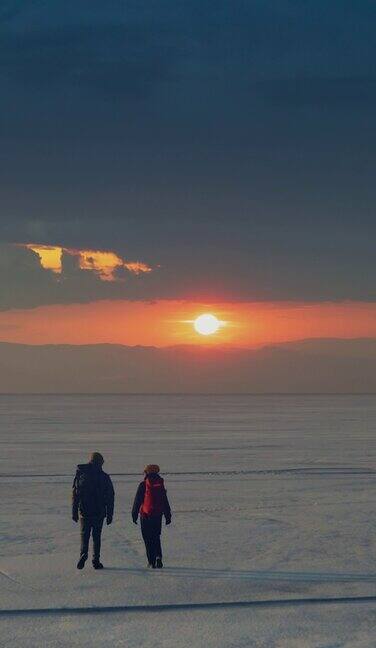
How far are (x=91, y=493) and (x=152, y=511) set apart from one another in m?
0.98

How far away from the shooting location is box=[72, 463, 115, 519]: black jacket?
13391mm

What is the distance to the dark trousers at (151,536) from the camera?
13.4m

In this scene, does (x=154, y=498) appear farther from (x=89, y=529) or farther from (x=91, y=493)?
(x=89, y=529)

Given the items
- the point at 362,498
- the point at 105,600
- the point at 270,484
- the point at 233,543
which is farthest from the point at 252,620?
the point at 270,484

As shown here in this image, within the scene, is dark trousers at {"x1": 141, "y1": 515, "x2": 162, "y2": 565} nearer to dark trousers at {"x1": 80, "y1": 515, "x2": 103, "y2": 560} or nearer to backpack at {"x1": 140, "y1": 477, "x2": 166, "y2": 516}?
backpack at {"x1": 140, "y1": 477, "x2": 166, "y2": 516}

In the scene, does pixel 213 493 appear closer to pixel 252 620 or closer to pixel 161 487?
pixel 161 487

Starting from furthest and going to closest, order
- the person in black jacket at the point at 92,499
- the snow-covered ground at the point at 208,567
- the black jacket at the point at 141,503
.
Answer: the black jacket at the point at 141,503 → the person in black jacket at the point at 92,499 → the snow-covered ground at the point at 208,567

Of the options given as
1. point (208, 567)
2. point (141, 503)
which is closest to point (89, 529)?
point (141, 503)

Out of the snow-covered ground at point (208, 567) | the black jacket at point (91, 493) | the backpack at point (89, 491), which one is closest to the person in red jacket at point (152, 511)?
the snow-covered ground at point (208, 567)

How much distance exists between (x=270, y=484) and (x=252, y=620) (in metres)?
14.5

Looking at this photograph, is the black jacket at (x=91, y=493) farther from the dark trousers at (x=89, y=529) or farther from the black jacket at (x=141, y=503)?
the black jacket at (x=141, y=503)

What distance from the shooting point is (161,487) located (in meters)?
13.7

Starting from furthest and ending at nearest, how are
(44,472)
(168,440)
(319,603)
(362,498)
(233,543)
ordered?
(168,440)
(44,472)
(362,498)
(233,543)
(319,603)

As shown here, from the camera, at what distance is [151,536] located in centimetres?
1343
